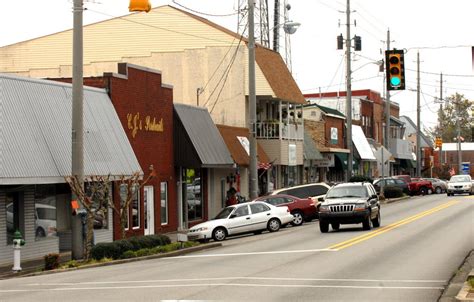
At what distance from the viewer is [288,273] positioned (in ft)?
62.0

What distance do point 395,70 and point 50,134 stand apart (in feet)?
36.8

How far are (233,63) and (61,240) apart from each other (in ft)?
72.1

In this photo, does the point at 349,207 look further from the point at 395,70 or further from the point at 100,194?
the point at 100,194

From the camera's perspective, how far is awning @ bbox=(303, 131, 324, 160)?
5975 cm

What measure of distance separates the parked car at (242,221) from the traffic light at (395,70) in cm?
983

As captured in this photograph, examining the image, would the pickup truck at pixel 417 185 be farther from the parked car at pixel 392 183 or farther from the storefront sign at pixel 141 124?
the storefront sign at pixel 141 124

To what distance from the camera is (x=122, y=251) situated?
1025 inches

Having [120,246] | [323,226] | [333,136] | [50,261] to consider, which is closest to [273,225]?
[323,226]

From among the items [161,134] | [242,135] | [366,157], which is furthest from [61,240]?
[366,157]

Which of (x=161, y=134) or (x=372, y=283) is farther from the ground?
(x=161, y=134)

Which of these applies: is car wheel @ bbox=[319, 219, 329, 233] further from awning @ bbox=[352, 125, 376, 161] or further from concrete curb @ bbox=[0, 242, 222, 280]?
awning @ bbox=[352, 125, 376, 161]

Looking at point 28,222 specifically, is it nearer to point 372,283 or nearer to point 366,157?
point 372,283

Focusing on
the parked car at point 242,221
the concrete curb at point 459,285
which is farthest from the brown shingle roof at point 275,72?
the concrete curb at point 459,285

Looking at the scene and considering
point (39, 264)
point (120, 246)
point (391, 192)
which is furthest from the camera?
point (391, 192)
